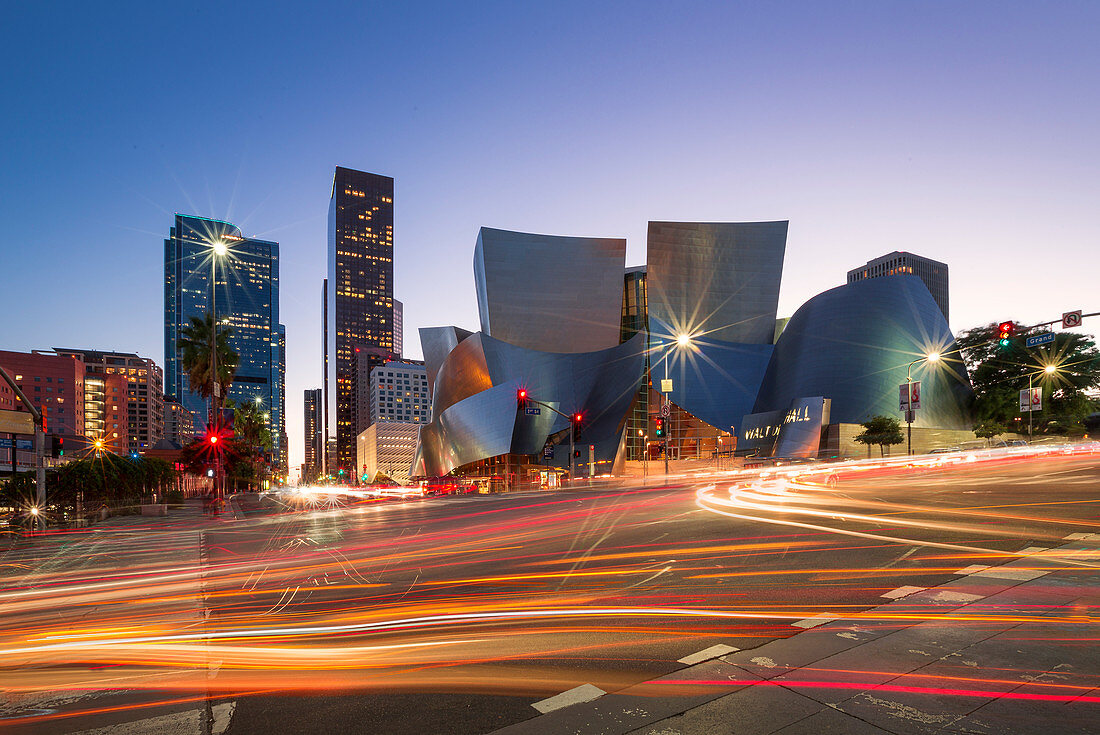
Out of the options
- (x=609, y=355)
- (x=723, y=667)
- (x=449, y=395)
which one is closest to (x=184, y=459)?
(x=449, y=395)

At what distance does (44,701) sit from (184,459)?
6043cm

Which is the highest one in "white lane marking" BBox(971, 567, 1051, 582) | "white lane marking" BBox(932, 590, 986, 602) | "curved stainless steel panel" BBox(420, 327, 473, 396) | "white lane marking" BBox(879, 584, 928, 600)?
"curved stainless steel panel" BBox(420, 327, 473, 396)

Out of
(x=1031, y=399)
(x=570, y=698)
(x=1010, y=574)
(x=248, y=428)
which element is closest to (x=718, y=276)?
(x=1031, y=399)

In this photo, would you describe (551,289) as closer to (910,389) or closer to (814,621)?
(910,389)

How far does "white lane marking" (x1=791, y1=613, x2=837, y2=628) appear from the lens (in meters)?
6.82

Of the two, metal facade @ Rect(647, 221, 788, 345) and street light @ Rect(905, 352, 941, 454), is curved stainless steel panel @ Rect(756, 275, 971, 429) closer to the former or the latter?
street light @ Rect(905, 352, 941, 454)

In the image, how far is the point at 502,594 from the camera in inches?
375

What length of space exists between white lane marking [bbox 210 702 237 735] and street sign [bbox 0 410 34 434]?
25381 mm

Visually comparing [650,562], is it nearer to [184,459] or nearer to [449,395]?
[184,459]

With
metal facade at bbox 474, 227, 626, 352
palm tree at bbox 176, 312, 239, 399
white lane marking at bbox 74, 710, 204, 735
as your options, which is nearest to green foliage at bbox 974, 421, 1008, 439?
metal facade at bbox 474, 227, 626, 352

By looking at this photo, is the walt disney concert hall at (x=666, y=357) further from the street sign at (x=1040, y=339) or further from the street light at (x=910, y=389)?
the street sign at (x=1040, y=339)

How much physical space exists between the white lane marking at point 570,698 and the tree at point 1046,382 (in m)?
72.0

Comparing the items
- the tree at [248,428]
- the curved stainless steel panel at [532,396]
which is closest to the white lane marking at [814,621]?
the curved stainless steel panel at [532,396]

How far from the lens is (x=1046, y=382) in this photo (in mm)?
64625
